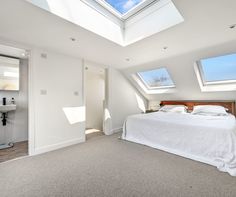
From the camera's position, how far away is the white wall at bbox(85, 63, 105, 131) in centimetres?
492

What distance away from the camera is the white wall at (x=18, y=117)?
315cm

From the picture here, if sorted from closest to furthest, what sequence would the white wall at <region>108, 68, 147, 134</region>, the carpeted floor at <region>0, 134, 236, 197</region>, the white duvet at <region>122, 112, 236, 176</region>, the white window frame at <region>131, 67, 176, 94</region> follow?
the carpeted floor at <region>0, 134, 236, 197</region> → the white duvet at <region>122, 112, 236, 176</region> → the white wall at <region>108, 68, 147, 134</region> → the white window frame at <region>131, 67, 176, 94</region>

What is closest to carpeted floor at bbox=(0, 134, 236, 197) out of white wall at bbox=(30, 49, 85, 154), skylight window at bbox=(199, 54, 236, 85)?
white wall at bbox=(30, 49, 85, 154)

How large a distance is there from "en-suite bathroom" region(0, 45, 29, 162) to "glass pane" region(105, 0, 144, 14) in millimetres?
2210

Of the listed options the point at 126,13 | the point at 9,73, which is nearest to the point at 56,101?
the point at 9,73

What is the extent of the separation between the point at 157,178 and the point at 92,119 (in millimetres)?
3566

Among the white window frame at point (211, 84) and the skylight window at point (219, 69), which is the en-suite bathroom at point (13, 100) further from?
the skylight window at point (219, 69)

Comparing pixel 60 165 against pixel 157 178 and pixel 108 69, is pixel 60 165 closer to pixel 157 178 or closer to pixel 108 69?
pixel 157 178

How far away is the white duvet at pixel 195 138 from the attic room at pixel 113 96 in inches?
0.6

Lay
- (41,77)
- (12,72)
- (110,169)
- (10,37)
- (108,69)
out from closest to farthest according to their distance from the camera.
Result: (110,169) → (10,37) → (41,77) → (12,72) → (108,69)

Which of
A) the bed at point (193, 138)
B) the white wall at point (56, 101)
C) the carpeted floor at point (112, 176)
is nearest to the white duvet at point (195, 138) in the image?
the bed at point (193, 138)

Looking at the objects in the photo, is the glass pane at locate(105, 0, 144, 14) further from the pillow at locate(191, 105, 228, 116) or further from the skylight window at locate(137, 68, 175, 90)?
the pillow at locate(191, 105, 228, 116)

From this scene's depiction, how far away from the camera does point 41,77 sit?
107 inches

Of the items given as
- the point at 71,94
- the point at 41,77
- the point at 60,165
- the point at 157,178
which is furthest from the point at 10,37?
the point at 157,178
